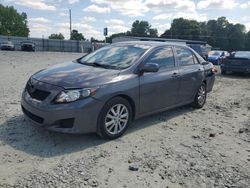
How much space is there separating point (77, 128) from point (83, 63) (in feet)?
5.60

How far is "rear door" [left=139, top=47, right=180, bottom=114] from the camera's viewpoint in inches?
222

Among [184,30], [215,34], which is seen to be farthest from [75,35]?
[215,34]

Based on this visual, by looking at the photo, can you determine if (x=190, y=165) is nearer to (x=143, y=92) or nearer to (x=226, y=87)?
(x=143, y=92)

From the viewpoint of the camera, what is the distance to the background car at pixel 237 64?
15.6m

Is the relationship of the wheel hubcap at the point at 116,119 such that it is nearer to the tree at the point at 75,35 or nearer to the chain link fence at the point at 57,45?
the chain link fence at the point at 57,45

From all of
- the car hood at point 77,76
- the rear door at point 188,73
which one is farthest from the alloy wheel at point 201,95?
the car hood at point 77,76

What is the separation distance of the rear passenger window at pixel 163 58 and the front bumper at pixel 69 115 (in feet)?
5.48

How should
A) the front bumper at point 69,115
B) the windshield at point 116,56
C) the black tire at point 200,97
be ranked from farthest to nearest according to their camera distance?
the black tire at point 200,97 < the windshield at point 116,56 < the front bumper at point 69,115

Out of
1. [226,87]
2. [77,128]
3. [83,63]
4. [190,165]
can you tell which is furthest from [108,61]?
[226,87]

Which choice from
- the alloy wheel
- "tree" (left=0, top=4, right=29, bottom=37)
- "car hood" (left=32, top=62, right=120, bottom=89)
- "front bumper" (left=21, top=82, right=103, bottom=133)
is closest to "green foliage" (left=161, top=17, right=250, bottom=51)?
"tree" (left=0, top=4, right=29, bottom=37)

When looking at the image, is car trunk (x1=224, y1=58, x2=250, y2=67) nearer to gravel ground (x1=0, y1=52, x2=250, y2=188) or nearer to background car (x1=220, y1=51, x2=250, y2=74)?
background car (x1=220, y1=51, x2=250, y2=74)

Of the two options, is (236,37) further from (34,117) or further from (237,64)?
(34,117)

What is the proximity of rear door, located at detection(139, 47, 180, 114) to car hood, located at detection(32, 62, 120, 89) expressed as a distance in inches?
27.9

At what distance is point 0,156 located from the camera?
4.26 m
